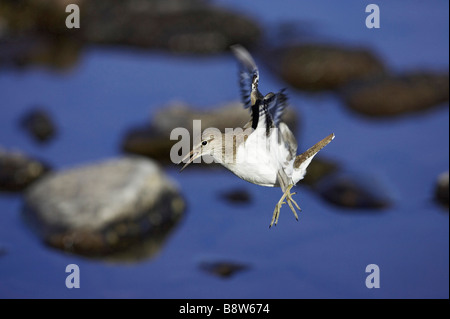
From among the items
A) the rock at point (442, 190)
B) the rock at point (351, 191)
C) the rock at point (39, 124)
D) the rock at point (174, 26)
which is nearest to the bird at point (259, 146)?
the rock at point (351, 191)

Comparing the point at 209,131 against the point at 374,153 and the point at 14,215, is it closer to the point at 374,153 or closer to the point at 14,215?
the point at 14,215

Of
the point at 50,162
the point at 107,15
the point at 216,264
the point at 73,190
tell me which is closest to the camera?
the point at 73,190

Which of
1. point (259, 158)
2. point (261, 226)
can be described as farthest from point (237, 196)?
point (259, 158)

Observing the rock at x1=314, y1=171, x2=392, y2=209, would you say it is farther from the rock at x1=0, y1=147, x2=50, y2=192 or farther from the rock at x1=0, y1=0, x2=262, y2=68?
the rock at x1=0, y1=0, x2=262, y2=68

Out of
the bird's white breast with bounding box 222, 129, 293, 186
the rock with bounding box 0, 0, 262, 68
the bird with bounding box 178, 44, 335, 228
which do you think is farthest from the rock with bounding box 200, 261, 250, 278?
the bird's white breast with bounding box 222, 129, 293, 186

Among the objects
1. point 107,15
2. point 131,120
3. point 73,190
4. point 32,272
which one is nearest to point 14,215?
point 32,272

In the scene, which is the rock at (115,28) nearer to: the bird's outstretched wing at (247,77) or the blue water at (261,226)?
the blue water at (261,226)
